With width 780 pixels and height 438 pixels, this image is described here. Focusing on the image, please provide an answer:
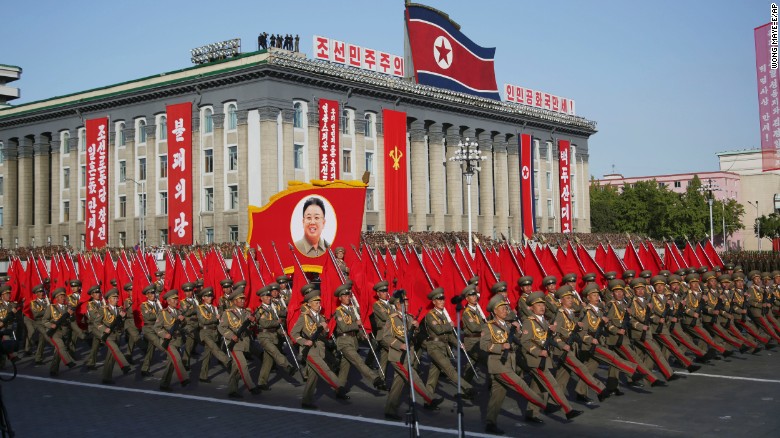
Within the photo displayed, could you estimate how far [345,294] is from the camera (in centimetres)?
1527

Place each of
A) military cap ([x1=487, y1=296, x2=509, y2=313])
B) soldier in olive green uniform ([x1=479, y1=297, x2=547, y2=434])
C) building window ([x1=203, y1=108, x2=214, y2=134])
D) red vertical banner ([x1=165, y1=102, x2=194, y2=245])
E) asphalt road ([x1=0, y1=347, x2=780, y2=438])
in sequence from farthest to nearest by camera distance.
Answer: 1. building window ([x1=203, y1=108, x2=214, y2=134])
2. red vertical banner ([x1=165, y1=102, x2=194, y2=245])
3. military cap ([x1=487, y1=296, x2=509, y2=313])
4. asphalt road ([x1=0, y1=347, x2=780, y2=438])
5. soldier in olive green uniform ([x1=479, y1=297, x2=547, y2=434])

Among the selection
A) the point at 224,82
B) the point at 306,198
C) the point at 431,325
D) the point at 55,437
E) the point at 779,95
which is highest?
the point at 224,82

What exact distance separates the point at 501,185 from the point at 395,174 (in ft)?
47.5

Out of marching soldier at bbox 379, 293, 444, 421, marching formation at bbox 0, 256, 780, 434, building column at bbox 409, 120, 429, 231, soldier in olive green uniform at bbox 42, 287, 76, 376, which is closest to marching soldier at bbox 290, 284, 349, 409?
marching formation at bbox 0, 256, 780, 434

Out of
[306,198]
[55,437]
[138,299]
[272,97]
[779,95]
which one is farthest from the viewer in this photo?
[272,97]

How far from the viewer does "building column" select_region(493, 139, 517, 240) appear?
224 ft

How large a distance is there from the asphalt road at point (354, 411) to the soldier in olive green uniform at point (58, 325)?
4.93 feet

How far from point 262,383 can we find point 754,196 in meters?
111

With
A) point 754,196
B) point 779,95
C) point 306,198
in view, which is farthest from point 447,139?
point 754,196

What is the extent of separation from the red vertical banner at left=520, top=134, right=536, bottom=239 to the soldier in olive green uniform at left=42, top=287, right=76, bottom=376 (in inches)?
2035

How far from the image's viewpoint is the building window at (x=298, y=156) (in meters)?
52.0

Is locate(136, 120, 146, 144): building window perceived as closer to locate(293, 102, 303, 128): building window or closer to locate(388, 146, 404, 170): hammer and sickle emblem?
locate(293, 102, 303, 128): building window

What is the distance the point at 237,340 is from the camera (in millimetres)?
15758

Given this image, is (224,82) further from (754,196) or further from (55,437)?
(754,196)
